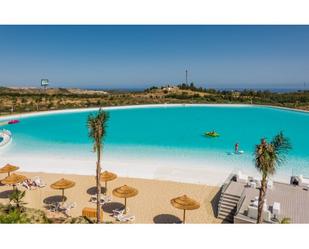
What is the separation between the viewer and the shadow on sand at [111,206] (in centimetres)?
1098

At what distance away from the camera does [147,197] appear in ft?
39.1

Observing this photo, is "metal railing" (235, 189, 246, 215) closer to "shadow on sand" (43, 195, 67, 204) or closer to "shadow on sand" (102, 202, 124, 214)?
"shadow on sand" (102, 202, 124, 214)

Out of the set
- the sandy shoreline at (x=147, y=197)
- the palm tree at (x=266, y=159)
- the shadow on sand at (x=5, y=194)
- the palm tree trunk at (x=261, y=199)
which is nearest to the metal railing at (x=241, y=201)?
the sandy shoreline at (x=147, y=197)

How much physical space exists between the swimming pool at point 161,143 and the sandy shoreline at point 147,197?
1342 millimetres

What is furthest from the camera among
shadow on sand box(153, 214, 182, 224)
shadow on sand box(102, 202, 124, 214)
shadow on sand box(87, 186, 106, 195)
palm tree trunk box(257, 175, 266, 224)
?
shadow on sand box(87, 186, 106, 195)

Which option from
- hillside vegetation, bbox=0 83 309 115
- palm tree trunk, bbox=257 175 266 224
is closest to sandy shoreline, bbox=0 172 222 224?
palm tree trunk, bbox=257 175 266 224

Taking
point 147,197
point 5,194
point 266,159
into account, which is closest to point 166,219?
point 147,197

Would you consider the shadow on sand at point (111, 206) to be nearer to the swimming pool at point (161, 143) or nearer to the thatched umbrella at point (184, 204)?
the thatched umbrella at point (184, 204)

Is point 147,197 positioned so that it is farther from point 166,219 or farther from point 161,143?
point 161,143

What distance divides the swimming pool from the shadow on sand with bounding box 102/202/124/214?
366 cm

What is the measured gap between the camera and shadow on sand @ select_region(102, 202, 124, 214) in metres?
11.0

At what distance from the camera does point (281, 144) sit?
316 inches

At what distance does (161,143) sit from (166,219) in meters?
13.5
